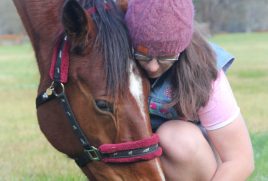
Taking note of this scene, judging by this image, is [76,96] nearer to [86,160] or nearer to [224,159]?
[86,160]

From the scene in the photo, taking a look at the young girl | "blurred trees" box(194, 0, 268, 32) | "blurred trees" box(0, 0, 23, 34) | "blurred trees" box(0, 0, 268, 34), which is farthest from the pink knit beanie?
"blurred trees" box(194, 0, 268, 32)

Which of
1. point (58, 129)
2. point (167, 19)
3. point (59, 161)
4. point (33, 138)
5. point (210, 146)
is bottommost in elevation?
point (33, 138)

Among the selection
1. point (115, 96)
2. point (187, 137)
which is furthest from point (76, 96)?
point (187, 137)

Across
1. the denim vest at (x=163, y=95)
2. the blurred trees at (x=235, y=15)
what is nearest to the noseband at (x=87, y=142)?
the denim vest at (x=163, y=95)

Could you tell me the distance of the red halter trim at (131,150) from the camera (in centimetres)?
264

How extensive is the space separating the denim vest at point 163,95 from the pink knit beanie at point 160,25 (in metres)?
0.37

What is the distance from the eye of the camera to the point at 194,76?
116 inches

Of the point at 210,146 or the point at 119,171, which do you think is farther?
the point at 210,146

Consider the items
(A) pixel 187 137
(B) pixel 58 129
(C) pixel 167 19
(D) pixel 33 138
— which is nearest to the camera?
(C) pixel 167 19

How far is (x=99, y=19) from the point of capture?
2684 millimetres

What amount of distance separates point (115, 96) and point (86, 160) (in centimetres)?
38

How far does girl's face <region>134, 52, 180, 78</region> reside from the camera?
2.71 meters

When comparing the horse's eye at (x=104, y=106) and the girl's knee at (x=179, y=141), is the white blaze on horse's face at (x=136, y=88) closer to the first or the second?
the horse's eye at (x=104, y=106)

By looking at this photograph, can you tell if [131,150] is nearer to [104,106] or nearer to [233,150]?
[104,106]
